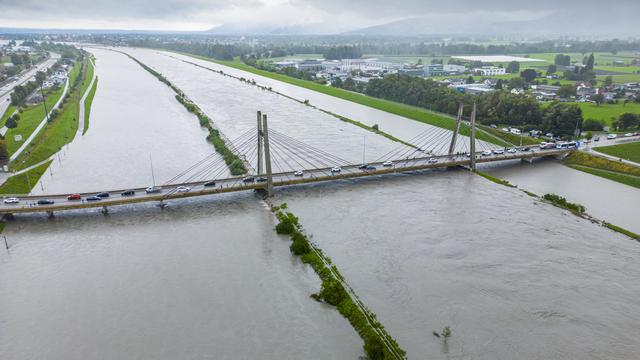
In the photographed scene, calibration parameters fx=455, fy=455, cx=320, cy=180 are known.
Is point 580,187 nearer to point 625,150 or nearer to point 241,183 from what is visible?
point 625,150

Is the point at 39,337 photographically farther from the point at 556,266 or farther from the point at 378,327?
the point at 556,266

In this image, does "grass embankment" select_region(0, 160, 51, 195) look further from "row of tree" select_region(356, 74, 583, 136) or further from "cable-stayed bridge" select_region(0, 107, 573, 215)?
"row of tree" select_region(356, 74, 583, 136)

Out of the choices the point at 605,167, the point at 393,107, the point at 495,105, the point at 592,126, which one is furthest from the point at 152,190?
the point at 592,126

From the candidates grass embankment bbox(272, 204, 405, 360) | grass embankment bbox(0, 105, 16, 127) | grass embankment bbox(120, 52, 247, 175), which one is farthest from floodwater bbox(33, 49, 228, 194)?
grass embankment bbox(272, 204, 405, 360)

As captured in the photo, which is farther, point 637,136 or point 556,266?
point 637,136

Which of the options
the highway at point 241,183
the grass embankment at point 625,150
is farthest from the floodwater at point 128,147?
the grass embankment at point 625,150

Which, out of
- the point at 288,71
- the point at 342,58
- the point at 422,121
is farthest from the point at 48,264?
the point at 342,58
